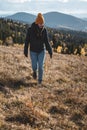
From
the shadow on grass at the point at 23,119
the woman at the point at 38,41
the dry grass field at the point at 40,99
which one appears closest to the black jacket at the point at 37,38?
the woman at the point at 38,41

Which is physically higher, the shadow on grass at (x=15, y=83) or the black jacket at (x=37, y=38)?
the black jacket at (x=37, y=38)

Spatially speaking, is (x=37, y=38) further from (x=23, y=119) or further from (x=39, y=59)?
(x=23, y=119)

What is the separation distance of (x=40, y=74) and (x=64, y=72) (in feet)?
16.8

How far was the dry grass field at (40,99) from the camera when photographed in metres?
11.1

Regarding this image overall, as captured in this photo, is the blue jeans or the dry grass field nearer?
the dry grass field

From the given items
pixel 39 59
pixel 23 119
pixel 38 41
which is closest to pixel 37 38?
pixel 38 41

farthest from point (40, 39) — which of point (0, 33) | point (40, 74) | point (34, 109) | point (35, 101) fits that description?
point (0, 33)

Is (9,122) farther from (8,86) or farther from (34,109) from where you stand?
(8,86)

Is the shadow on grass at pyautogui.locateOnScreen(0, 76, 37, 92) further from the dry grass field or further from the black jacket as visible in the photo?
the black jacket

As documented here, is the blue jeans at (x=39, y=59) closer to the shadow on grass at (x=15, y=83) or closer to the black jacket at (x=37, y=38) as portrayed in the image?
the black jacket at (x=37, y=38)

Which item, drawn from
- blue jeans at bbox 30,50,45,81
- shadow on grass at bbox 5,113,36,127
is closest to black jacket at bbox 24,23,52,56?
blue jeans at bbox 30,50,45,81

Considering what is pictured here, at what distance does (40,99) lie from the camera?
1390cm

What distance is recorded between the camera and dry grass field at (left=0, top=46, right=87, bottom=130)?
1115 centimetres

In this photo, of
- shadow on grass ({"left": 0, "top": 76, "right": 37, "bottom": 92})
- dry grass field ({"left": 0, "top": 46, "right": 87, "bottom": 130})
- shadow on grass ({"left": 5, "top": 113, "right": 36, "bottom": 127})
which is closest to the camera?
shadow on grass ({"left": 5, "top": 113, "right": 36, "bottom": 127})
